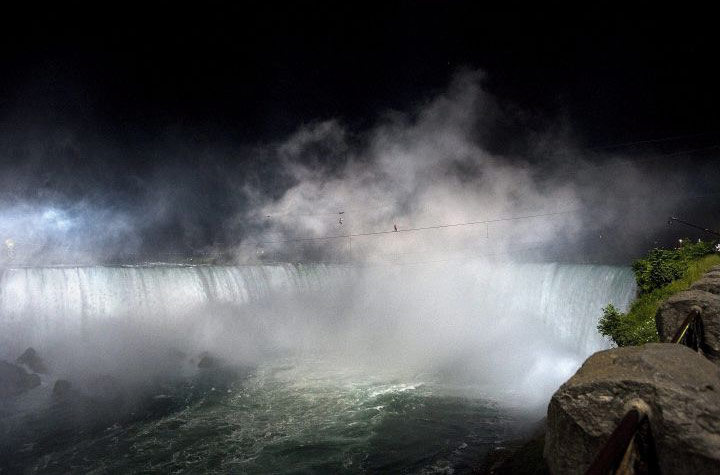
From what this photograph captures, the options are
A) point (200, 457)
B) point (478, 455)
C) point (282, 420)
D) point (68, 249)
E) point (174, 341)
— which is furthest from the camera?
point (68, 249)

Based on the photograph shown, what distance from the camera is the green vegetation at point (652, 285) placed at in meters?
9.05

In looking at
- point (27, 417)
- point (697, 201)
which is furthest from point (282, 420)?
point (697, 201)

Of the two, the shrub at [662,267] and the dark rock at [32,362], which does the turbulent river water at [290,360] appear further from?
the shrub at [662,267]

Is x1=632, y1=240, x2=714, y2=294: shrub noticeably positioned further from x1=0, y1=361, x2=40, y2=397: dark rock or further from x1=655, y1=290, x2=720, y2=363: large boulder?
x1=0, y1=361, x2=40, y2=397: dark rock

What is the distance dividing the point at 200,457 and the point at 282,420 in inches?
118

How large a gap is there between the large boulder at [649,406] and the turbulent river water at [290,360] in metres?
8.19

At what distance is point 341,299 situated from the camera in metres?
35.4

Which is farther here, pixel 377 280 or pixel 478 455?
pixel 377 280

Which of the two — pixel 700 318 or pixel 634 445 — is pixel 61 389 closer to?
pixel 634 445

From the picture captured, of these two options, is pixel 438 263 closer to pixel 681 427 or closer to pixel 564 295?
pixel 564 295

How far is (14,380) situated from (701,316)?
871 inches

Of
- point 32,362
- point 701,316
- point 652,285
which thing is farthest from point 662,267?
point 32,362

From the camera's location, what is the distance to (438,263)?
35.4 meters

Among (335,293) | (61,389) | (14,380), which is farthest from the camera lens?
(335,293)
